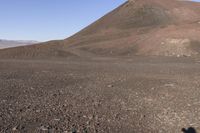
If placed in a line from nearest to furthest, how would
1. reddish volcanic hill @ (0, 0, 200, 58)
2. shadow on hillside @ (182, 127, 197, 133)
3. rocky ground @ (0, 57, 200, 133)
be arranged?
1. shadow on hillside @ (182, 127, 197, 133)
2. rocky ground @ (0, 57, 200, 133)
3. reddish volcanic hill @ (0, 0, 200, 58)

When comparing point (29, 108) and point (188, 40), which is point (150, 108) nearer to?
point (29, 108)

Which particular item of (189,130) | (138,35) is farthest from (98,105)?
(138,35)

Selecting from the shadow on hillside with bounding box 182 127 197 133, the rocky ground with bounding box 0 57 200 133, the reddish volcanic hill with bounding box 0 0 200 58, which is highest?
the reddish volcanic hill with bounding box 0 0 200 58

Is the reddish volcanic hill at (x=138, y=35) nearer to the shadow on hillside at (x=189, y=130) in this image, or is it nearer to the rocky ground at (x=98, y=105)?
the rocky ground at (x=98, y=105)

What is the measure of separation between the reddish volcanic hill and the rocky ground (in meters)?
23.3

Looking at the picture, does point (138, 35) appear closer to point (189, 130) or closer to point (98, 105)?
point (98, 105)

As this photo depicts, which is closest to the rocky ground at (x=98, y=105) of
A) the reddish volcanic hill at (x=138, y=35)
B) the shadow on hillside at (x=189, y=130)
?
the shadow on hillside at (x=189, y=130)

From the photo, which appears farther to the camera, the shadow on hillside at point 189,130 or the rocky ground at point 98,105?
the rocky ground at point 98,105

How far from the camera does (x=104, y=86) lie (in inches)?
635

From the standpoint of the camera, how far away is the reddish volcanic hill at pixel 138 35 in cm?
4147

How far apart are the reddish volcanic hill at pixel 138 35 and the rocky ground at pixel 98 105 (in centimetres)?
2325

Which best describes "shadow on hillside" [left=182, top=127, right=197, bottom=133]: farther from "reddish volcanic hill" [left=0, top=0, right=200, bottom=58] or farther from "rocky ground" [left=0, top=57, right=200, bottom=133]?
"reddish volcanic hill" [left=0, top=0, right=200, bottom=58]

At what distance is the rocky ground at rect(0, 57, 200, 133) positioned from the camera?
358 inches

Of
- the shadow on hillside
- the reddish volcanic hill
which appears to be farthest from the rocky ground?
the reddish volcanic hill
